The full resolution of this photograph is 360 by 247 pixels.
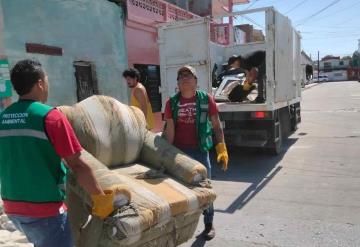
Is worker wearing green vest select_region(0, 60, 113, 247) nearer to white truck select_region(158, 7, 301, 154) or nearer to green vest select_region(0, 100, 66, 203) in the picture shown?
green vest select_region(0, 100, 66, 203)

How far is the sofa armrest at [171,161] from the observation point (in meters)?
3.53

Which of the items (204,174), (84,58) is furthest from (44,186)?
(84,58)

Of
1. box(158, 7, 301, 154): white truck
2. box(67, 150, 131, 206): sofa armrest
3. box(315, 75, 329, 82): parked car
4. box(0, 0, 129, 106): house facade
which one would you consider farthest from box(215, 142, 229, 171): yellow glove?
box(315, 75, 329, 82): parked car

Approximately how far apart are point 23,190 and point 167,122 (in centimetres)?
200

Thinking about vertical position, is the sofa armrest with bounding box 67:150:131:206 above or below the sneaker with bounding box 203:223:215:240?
above

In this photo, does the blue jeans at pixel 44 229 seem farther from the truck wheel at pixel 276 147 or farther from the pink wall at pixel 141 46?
the pink wall at pixel 141 46

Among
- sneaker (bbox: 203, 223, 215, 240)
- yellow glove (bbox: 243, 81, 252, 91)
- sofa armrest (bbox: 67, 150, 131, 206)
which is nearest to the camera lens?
sofa armrest (bbox: 67, 150, 131, 206)

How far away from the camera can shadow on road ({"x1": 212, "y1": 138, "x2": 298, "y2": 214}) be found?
5613 millimetres

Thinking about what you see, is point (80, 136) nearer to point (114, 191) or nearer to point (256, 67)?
point (114, 191)

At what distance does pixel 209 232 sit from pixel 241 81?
5.43 m


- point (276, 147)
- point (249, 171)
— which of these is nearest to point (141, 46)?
point (276, 147)

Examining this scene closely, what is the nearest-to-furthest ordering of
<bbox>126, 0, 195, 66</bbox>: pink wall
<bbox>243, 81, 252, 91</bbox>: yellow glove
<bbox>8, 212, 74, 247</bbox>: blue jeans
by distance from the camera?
<bbox>8, 212, 74, 247</bbox>: blue jeans → <bbox>243, 81, 252, 91</bbox>: yellow glove → <bbox>126, 0, 195, 66</bbox>: pink wall

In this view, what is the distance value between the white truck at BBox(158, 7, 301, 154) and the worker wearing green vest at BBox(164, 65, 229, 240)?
338cm

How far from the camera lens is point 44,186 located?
7.53ft
